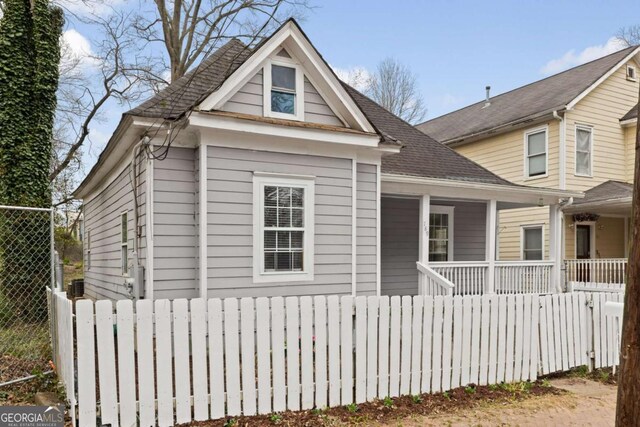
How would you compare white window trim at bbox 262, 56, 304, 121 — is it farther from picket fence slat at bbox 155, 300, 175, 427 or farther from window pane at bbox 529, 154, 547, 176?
window pane at bbox 529, 154, 547, 176

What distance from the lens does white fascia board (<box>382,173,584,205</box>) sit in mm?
9672

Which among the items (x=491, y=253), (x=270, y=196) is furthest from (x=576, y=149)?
(x=270, y=196)

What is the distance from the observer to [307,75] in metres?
7.86

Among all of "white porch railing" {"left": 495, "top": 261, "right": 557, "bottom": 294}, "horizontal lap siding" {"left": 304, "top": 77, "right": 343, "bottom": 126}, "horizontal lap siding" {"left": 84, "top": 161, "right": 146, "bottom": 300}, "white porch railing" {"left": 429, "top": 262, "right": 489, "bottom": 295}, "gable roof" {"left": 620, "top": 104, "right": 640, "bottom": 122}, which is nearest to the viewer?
"horizontal lap siding" {"left": 304, "top": 77, "right": 343, "bottom": 126}

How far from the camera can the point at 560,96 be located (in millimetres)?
15156

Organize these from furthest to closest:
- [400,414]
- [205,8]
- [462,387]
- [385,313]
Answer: [205,8]
[462,387]
[385,313]
[400,414]

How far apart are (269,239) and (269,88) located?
249 centimetres

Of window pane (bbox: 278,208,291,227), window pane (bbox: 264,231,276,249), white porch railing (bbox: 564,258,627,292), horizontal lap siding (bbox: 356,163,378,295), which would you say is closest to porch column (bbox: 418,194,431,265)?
horizontal lap siding (bbox: 356,163,378,295)

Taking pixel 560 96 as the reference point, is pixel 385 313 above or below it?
below

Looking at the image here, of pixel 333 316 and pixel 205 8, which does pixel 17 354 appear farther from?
pixel 205 8

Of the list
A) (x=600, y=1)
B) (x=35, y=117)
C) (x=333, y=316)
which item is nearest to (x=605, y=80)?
(x=600, y=1)

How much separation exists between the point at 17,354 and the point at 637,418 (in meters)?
7.22

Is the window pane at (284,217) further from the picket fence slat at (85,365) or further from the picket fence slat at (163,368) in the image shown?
the picket fence slat at (85,365)

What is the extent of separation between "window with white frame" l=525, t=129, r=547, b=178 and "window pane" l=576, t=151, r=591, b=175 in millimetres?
1057
